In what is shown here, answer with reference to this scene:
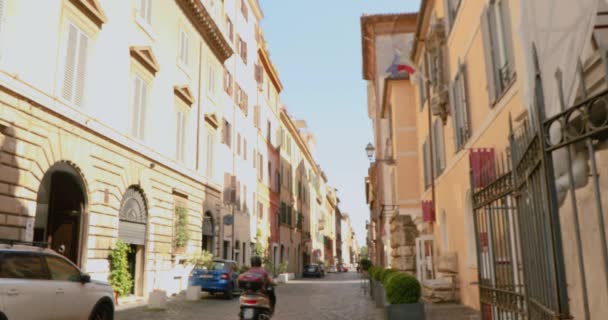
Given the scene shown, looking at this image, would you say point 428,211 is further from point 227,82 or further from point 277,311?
point 227,82

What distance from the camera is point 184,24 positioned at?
982 inches

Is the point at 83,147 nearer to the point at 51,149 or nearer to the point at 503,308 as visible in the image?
the point at 51,149

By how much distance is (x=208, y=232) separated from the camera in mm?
27969

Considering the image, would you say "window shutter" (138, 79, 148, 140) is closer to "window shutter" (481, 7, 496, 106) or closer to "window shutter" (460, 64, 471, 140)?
"window shutter" (460, 64, 471, 140)

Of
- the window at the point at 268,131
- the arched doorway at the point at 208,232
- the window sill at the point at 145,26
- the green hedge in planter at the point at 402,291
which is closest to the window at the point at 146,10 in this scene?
the window sill at the point at 145,26

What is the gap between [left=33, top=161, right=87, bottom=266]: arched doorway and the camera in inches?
638

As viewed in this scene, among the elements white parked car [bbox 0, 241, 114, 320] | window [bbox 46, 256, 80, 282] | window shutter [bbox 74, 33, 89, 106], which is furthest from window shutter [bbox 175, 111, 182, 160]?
window [bbox 46, 256, 80, 282]

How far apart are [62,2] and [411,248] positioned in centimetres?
1570

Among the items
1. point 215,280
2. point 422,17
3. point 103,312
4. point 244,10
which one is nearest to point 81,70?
point 103,312

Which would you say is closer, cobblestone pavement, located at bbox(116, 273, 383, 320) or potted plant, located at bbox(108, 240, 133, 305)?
cobblestone pavement, located at bbox(116, 273, 383, 320)

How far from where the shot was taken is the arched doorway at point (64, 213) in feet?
53.2

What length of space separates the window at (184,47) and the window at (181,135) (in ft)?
7.88

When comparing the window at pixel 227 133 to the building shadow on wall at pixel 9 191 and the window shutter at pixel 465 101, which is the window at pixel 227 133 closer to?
the building shadow on wall at pixel 9 191

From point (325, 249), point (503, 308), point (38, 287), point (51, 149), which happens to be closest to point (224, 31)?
point (51, 149)
